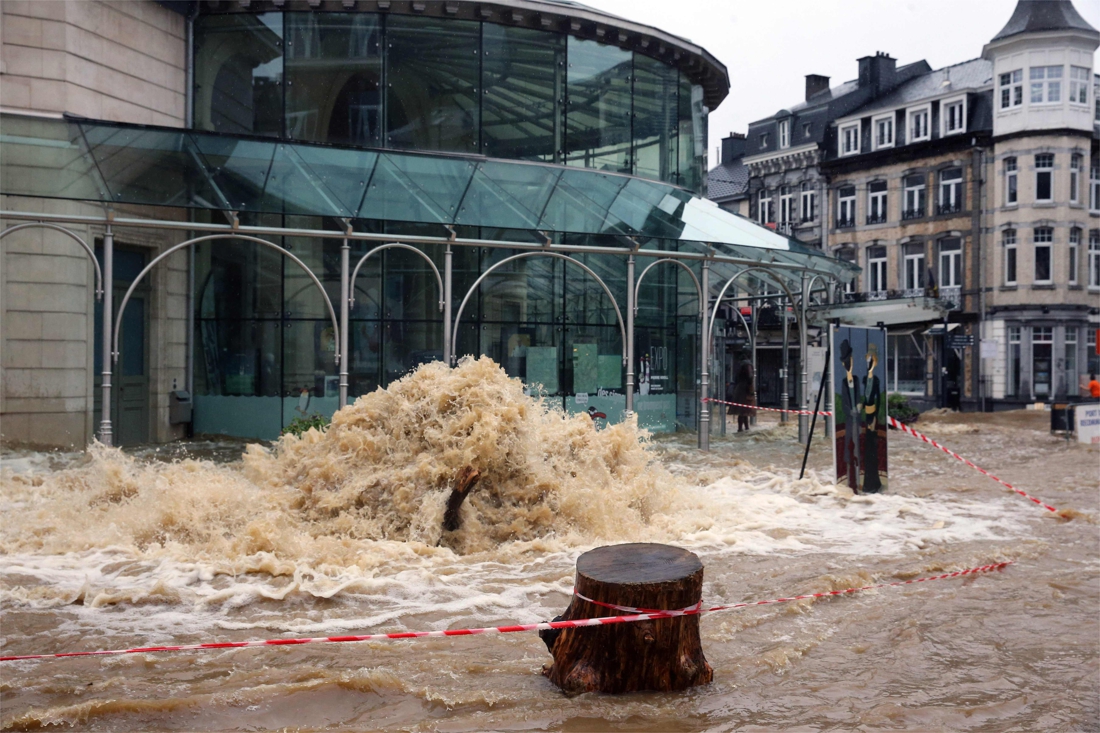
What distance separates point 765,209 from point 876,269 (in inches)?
262

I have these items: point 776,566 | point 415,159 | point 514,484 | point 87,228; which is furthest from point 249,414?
point 776,566

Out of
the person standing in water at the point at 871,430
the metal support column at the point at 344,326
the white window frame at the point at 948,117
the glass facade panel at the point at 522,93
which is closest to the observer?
the person standing in water at the point at 871,430

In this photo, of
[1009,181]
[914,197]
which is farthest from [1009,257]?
[914,197]

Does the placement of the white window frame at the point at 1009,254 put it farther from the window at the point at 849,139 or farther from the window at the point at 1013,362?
the window at the point at 849,139

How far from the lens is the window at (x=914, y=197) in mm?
37594

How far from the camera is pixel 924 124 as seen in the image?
37250mm

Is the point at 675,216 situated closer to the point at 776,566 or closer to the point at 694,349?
the point at 694,349

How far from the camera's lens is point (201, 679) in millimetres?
4531

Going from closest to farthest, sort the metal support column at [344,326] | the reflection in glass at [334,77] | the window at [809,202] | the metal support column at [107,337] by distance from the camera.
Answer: the metal support column at [107,337] → the metal support column at [344,326] → the reflection in glass at [334,77] → the window at [809,202]

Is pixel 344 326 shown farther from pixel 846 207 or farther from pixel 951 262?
pixel 846 207

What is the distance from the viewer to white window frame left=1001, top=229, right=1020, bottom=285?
34.7 m

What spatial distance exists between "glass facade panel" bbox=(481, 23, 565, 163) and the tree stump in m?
13.6

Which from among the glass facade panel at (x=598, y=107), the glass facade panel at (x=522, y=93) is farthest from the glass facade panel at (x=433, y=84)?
the glass facade panel at (x=598, y=107)

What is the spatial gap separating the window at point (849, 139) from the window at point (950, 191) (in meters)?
4.21
